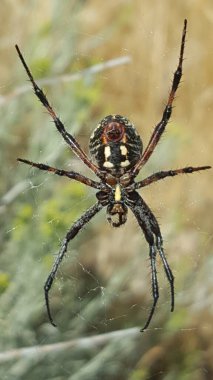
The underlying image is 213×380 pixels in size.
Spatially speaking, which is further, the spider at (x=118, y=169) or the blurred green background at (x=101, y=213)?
the blurred green background at (x=101, y=213)

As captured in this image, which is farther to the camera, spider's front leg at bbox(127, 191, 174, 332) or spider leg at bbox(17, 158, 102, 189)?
spider's front leg at bbox(127, 191, 174, 332)

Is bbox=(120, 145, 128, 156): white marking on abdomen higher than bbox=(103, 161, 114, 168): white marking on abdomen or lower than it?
higher

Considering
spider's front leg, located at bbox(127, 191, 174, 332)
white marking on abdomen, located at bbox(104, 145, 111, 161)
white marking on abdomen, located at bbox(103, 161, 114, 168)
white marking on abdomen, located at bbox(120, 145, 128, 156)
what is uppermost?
white marking on abdomen, located at bbox(104, 145, 111, 161)

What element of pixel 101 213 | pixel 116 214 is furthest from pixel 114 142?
pixel 101 213

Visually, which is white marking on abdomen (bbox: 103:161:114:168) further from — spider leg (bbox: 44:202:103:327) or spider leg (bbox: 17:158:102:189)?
spider leg (bbox: 44:202:103:327)

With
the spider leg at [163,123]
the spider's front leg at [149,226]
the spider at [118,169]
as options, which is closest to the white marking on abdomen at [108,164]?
the spider at [118,169]

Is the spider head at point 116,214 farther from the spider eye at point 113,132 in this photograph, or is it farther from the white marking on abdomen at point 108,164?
the spider eye at point 113,132

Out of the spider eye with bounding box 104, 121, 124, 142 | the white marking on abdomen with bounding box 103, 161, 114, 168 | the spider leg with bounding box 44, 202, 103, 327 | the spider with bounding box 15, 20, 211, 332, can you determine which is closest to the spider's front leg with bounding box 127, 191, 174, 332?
the spider with bounding box 15, 20, 211, 332

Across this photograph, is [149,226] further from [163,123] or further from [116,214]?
[163,123]
